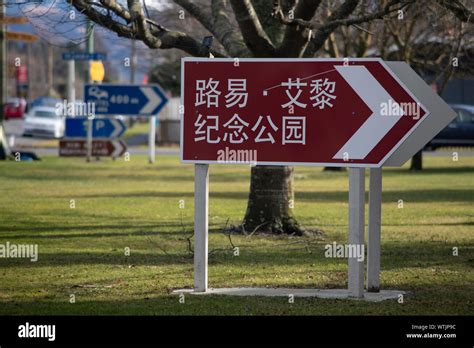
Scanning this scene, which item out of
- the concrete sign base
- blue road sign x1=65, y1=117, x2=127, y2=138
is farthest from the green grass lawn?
blue road sign x1=65, y1=117, x2=127, y2=138

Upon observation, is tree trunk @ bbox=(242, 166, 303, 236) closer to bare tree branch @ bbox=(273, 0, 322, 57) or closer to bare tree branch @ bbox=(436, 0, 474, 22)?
bare tree branch @ bbox=(273, 0, 322, 57)

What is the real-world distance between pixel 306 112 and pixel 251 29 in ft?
16.3

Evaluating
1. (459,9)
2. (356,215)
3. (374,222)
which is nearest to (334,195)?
(459,9)

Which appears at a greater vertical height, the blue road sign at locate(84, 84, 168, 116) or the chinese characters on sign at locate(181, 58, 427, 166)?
the blue road sign at locate(84, 84, 168, 116)

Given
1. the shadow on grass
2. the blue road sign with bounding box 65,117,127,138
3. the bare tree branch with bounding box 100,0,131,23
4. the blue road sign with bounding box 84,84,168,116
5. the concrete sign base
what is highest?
the bare tree branch with bounding box 100,0,131,23

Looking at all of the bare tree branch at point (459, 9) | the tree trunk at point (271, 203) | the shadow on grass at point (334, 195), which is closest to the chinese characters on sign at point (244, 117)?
the bare tree branch at point (459, 9)

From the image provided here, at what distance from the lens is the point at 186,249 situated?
1404 cm

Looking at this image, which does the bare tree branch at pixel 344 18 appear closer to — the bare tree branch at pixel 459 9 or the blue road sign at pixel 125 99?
the bare tree branch at pixel 459 9

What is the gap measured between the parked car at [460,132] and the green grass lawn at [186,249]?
11.9 meters

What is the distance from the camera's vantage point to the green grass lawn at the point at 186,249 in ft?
32.1

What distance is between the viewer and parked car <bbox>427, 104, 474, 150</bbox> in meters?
38.3

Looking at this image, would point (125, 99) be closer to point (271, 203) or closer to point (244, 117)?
point (271, 203)

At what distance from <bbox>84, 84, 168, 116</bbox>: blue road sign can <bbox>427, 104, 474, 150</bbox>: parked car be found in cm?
1315

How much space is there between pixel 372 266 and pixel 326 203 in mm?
11147
